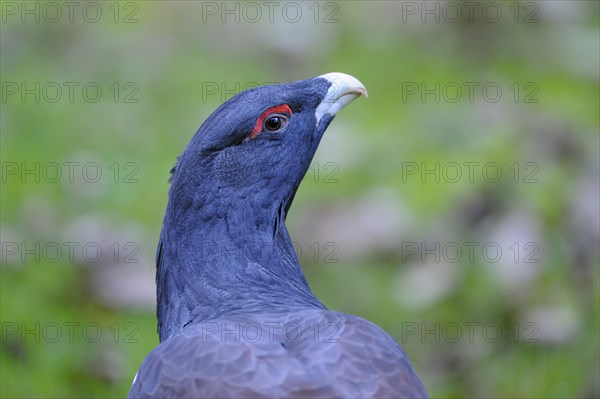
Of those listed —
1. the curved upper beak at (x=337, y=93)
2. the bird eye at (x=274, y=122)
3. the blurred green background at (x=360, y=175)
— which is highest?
the curved upper beak at (x=337, y=93)

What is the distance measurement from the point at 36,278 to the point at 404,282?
7.46ft

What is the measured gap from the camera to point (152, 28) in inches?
355

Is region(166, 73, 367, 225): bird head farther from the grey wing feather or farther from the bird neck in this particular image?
the grey wing feather

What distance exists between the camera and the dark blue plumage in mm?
3252

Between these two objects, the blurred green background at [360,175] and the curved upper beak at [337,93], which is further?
the blurred green background at [360,175]

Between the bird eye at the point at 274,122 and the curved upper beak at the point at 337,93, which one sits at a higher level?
the curved upper beak at the point at 337,93

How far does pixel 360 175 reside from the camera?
7426mm

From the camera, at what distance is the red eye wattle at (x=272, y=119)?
410cm

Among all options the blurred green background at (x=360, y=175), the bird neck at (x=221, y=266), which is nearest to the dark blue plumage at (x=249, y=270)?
the bird neck at (x=221, y=266)

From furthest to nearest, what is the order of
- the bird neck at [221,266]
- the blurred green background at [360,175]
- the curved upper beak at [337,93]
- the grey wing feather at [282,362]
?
the blurred green background at [360,175] → the curved upper beak at [337,93] → the bird neck at [221,266] → the grey wing feather at [282,362]

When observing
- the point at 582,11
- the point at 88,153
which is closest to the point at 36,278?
the point at 88,153

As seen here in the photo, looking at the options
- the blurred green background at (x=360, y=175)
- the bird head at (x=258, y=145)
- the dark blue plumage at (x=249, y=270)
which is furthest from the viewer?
the blurred green background at (x=360, y=175)

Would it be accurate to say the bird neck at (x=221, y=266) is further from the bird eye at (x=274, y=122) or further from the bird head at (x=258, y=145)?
the bird eye at (x=274, y=122)

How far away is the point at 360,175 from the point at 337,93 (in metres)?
3.18
